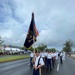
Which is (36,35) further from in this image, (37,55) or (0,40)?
(0,40)

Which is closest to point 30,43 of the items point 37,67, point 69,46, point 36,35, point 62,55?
point 36,35

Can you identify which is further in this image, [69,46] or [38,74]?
[69,46]

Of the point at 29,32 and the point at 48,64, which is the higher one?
the point at 29,32

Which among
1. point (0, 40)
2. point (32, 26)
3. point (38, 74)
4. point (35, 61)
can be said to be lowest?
point (38, 74)

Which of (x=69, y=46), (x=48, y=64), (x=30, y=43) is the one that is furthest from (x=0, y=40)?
(x=69, y=46)

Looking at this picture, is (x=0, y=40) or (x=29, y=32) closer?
(x=29, y=32)

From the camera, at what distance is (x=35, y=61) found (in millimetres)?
8039

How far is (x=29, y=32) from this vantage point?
27.3 feet

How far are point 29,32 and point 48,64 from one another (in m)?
10.7

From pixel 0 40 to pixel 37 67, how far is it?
159 feet

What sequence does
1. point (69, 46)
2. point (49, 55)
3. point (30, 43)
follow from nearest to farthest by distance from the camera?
point (30, 43) < point (49, 55) < point (69, 46)

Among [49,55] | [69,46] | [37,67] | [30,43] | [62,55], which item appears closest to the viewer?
[37,67]

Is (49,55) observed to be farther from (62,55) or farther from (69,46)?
(69,46)

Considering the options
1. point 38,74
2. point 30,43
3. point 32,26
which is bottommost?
point 38,74
